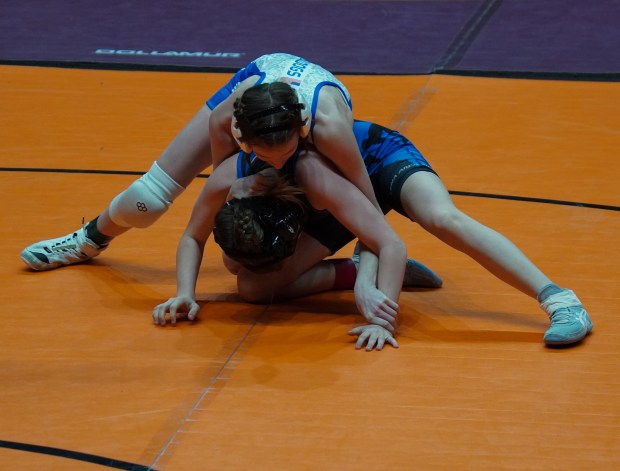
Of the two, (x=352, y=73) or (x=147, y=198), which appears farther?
(x=352, y=73)

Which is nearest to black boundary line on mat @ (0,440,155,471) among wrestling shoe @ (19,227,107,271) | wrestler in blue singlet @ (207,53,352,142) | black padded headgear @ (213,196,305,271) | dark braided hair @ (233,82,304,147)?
black padded headgear @ (213,196,305,271)

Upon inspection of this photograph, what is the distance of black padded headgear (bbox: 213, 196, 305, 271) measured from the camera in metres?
3.20

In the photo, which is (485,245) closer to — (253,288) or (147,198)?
(253,288)

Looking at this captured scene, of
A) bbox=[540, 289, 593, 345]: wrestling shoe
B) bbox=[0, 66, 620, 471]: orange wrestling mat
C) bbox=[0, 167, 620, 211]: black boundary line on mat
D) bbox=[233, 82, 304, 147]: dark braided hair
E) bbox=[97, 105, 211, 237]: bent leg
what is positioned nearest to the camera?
bbox=[0, 66, 620, 471]: orange wrestling mat

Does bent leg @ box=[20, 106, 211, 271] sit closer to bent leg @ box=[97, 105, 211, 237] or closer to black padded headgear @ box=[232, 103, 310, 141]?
bent leg @ box=[97, 105, 211, 237]

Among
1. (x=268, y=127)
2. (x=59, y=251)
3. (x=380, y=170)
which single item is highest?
(x=268, y=127)

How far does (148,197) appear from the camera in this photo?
377cm

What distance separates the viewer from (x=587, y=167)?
4.86m

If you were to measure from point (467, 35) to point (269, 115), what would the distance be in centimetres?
411

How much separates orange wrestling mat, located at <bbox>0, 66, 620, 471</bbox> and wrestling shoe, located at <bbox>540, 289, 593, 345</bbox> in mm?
49

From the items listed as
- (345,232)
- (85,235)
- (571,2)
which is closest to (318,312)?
(345,232)

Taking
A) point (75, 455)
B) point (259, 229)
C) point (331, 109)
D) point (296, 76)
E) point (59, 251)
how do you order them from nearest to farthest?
1. point (75, 455)
2. point (259, 229)
3. point (331, 109)
4. point (296, 76)
5. point (59, 251)

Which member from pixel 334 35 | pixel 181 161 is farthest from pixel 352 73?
pixel 181 161

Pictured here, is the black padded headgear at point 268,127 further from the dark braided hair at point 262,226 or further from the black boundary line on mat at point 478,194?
the black boundary line on mat at point 478,194
